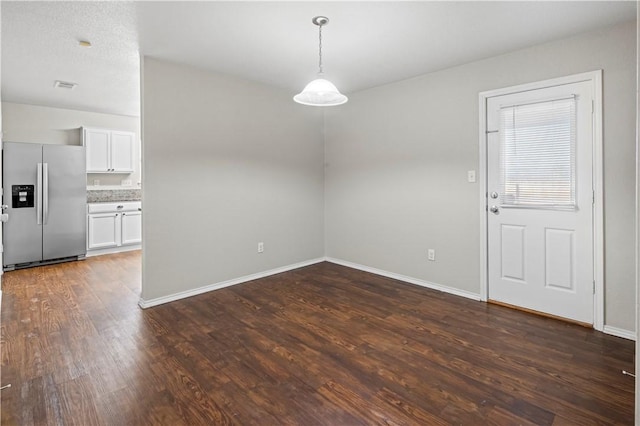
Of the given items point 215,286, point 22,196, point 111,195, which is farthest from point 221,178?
point 111,195

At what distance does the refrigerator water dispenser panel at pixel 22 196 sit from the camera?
4.71 m

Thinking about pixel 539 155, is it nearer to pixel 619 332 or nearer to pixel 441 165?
pixel 441 165

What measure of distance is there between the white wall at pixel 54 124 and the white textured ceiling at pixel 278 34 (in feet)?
5.25

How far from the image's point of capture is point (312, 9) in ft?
7.80

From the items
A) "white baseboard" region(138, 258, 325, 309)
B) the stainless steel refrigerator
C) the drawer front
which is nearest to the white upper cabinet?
the stainless steel refrigerator

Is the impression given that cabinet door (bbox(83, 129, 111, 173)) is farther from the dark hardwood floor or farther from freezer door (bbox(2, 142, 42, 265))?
the dark hardwood floor

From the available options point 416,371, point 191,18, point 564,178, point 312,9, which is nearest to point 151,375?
point 416,371

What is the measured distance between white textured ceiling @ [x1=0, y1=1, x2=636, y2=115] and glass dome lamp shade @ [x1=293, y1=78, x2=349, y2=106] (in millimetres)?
518

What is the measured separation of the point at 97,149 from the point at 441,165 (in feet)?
18.4

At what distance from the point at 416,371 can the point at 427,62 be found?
2928mm

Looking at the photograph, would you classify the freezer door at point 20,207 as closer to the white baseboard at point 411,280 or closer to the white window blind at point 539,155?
the white baseboard at point 411,280

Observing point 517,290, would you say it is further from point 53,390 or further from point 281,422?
point 53,390

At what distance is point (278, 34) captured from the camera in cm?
278

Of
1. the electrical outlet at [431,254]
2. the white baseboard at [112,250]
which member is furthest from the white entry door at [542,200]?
the white baseboard at [112,250]
